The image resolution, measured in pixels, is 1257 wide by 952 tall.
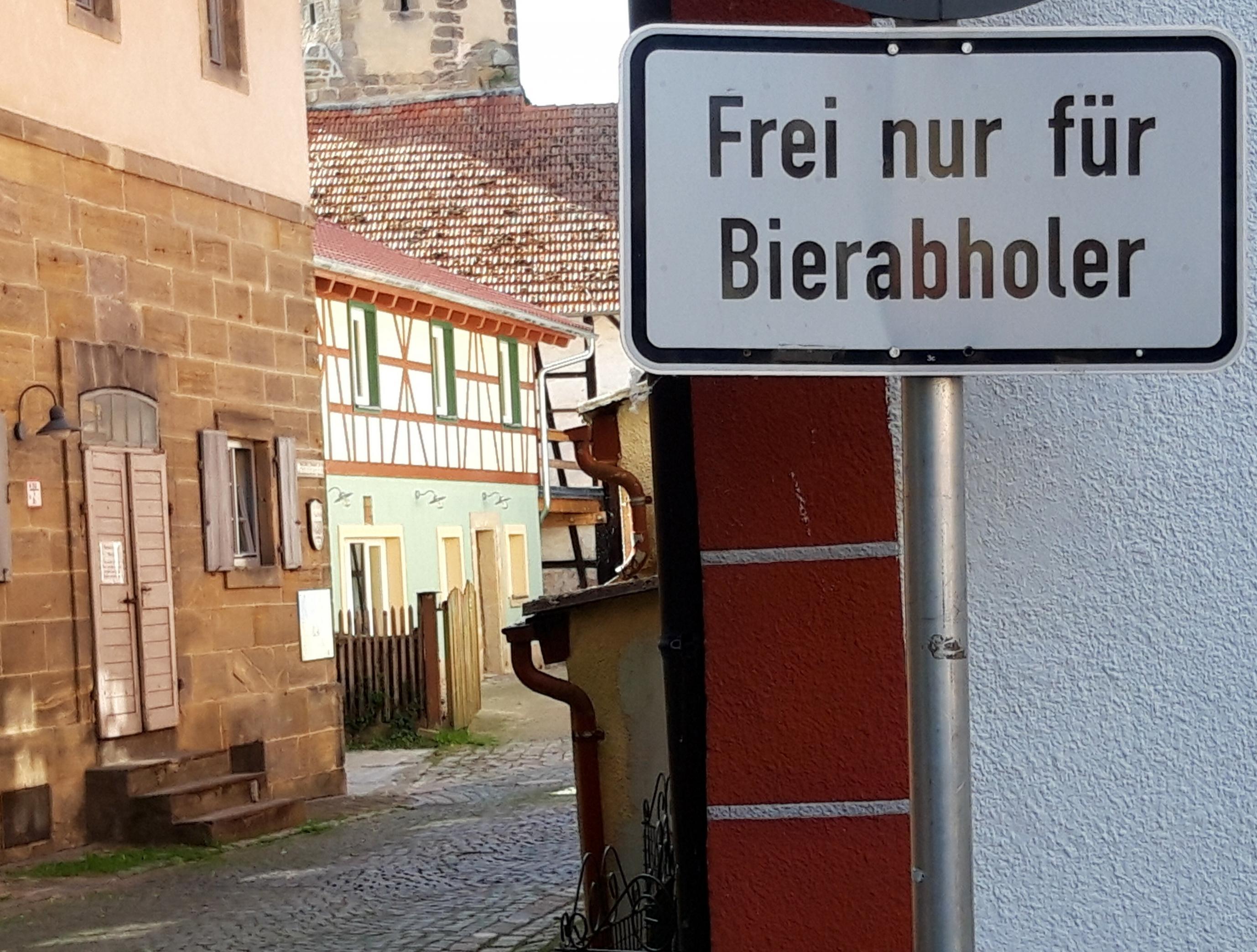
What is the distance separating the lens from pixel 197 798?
13.5 metres

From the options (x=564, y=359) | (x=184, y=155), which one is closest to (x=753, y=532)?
(x=184, y=155)

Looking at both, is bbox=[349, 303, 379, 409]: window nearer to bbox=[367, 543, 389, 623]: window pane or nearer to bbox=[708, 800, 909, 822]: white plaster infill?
bbox=[367, 543, 389, 623]: window pane

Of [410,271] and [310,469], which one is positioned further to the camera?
[410,271]

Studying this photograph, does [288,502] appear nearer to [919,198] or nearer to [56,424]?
[56,424]

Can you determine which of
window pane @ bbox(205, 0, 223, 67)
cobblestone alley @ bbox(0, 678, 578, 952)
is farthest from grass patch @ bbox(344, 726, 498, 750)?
window pane @ bbox(205, 0, 223, 67)

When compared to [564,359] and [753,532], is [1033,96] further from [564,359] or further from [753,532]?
[564,359]

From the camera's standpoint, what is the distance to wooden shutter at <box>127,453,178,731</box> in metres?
13.7

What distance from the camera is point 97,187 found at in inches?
530

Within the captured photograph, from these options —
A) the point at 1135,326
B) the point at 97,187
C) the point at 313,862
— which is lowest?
the point at 313,862

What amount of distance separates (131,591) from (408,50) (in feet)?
98.8

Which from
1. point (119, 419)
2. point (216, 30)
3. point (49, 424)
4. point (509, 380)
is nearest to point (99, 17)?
point (216, 30)

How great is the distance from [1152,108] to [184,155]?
44.2 ft

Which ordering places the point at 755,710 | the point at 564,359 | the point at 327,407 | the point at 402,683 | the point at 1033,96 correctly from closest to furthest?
1. the point at 1033,96
2. the point at 755,710
3. the point at 402,683
4. the point at 327,407
5. the point at 564,359

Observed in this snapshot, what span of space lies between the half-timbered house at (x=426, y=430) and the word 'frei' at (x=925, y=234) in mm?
18060
